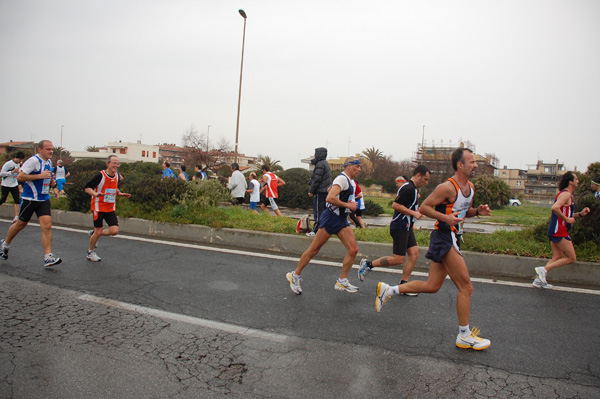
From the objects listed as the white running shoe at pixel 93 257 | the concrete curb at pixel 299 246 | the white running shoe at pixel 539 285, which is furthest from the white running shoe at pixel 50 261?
the white running shoe at pixel 539 285

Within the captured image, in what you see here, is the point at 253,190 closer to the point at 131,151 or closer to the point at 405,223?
the point at 405,223

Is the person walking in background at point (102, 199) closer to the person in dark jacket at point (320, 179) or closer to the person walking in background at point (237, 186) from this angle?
the person in dark jacket at point (320, 179)

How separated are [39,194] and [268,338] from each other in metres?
4.88

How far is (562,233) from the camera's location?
6.37 m

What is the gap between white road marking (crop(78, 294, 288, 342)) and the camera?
4.27 metres

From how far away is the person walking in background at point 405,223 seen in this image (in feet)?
18.9

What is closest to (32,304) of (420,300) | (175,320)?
(175,320)

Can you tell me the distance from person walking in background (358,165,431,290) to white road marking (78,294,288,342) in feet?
7.27

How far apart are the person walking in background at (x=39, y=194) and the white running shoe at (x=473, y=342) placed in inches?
229

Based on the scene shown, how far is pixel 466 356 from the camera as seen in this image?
3928 mm

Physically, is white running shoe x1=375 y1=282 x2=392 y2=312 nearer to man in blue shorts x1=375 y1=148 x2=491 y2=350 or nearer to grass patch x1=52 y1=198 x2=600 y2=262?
man in blue shorts x1=375 y1=148 x2=491 y2=350

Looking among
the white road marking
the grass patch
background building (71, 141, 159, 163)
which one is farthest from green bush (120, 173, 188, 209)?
background building (71, 141, 159, 163)

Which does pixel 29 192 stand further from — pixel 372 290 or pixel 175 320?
pixel 372 290

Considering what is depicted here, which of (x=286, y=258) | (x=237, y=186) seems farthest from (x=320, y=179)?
(x=237, y=186)
